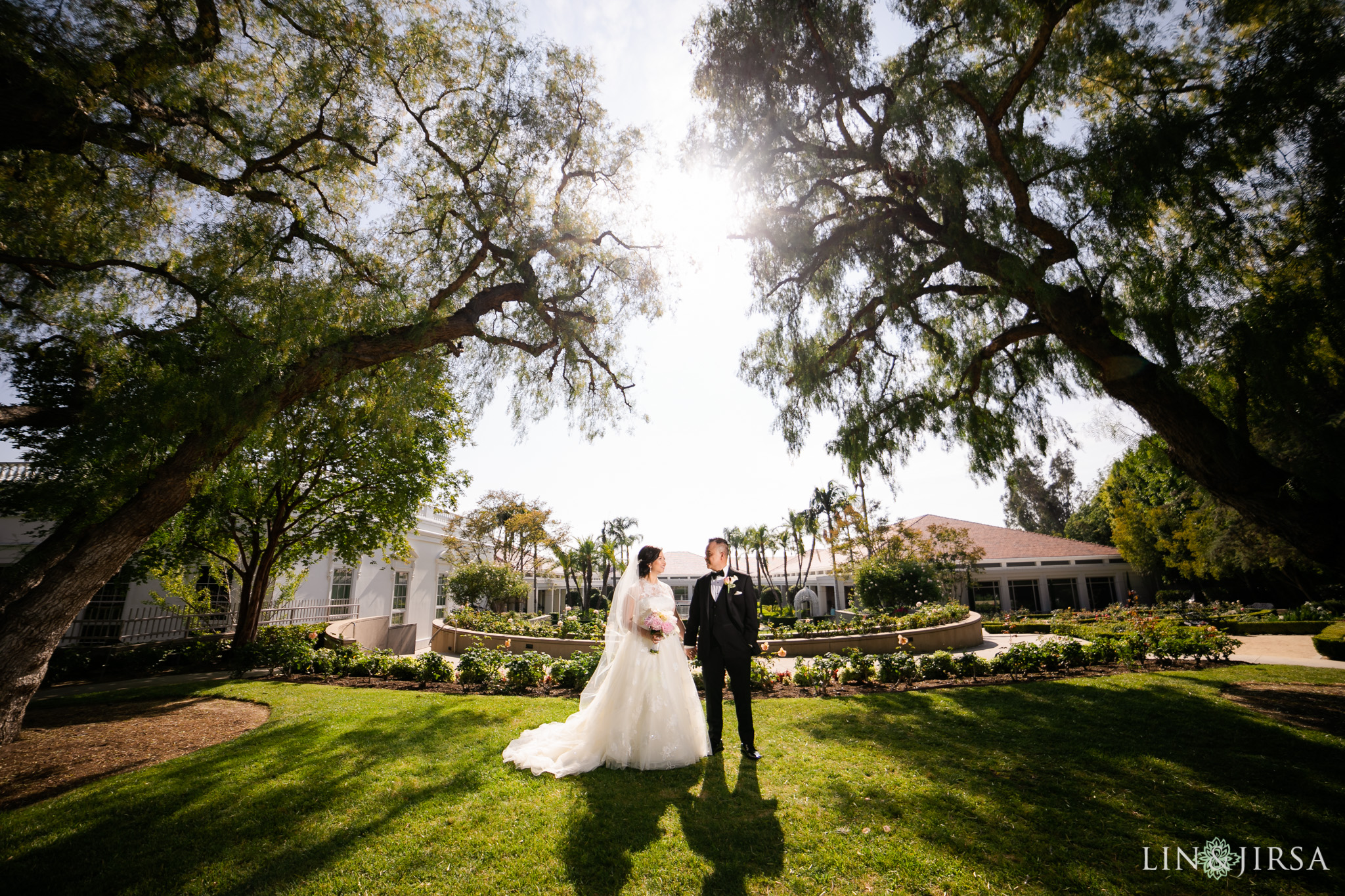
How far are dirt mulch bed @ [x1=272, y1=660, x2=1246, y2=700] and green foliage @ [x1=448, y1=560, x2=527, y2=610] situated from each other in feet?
40.7

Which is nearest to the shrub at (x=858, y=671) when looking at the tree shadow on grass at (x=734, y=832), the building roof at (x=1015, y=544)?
the tree shadow on grass at (x=734, y=832)

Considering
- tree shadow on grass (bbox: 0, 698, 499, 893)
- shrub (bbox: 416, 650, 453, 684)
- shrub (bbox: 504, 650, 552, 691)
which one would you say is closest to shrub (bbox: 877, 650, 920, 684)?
shrub (bbox: 504, 650, 552, 691)

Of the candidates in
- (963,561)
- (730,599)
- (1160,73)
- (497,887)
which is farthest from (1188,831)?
(963,561)

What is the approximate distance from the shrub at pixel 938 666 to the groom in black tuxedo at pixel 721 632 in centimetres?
536

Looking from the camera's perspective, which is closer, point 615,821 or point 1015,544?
point 615,821

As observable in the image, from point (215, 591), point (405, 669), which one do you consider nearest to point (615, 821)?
point (405, 669)

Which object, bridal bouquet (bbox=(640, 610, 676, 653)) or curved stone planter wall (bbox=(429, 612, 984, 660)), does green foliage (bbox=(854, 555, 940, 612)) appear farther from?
bridal bouquet (bbox=(640, 610, 676, 653))

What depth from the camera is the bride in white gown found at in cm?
484

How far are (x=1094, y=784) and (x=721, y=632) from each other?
3322 mm

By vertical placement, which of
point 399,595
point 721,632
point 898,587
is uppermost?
point 721,632

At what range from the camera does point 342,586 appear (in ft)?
65.8

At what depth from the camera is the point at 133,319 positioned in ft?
21.2

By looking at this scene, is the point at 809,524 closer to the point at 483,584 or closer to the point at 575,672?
the point at 483,584

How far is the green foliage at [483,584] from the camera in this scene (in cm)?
2259
